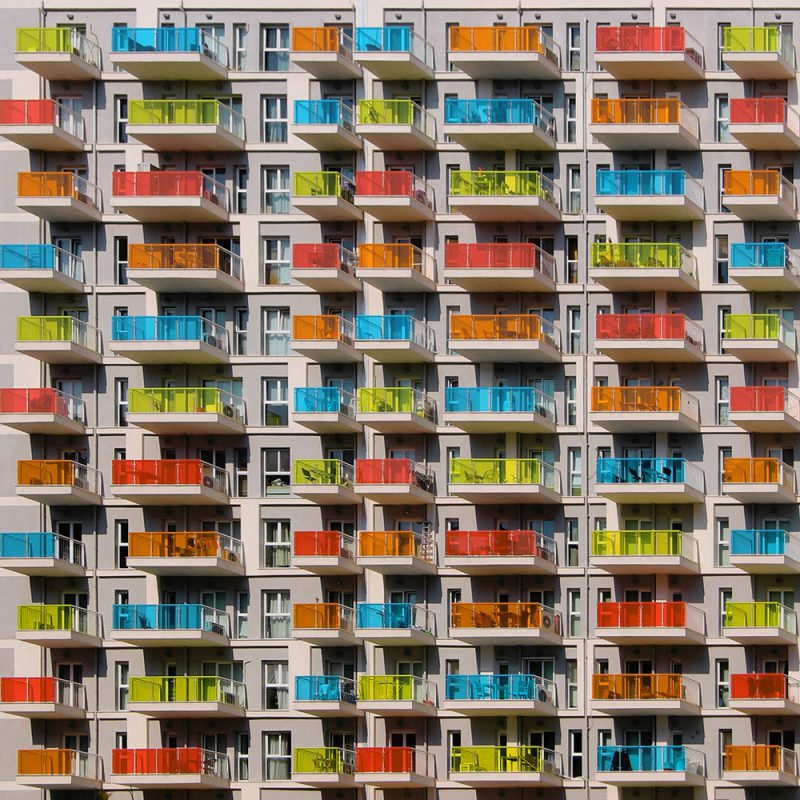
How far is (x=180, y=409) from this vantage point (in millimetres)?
109188

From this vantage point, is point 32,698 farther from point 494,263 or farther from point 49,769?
point 494,263

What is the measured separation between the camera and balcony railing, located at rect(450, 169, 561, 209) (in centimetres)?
10906

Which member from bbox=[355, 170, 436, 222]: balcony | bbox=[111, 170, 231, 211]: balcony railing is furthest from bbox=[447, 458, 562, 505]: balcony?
bbox=[111, 170, 231, 211]: balcony railing

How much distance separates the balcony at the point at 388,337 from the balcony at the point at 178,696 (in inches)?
442

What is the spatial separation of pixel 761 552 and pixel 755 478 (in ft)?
7.45

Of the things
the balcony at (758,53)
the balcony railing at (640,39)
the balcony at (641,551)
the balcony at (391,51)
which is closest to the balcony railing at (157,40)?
the balcony at (391,51)

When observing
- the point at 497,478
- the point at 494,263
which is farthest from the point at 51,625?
the point at 494,263

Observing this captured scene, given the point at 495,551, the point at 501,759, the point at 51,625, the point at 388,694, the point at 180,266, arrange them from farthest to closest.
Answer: the point at 180,266, the point at 51,625, the point at 495,551, the point at 388,694, the point at 501,759

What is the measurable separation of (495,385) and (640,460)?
5375mm

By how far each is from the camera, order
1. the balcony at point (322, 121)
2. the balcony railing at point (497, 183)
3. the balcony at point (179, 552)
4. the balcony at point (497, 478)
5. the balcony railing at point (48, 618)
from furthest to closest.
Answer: the balcony at point (322, 121) → the balcony railing at point (497, 183) → the balcony railing at point (48, 618) → the balcony at point (179, 552) → the balcony at point (497, 478)

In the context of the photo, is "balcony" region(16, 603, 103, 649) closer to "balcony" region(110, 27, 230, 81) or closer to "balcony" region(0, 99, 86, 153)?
"balcony" region(0, 99, 86, 153)

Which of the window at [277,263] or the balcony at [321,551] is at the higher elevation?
the window at [277,263]

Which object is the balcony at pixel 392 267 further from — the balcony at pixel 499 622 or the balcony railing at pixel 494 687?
the balcony railing at pixel 494 687

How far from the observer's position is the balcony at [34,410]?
10944 cm
